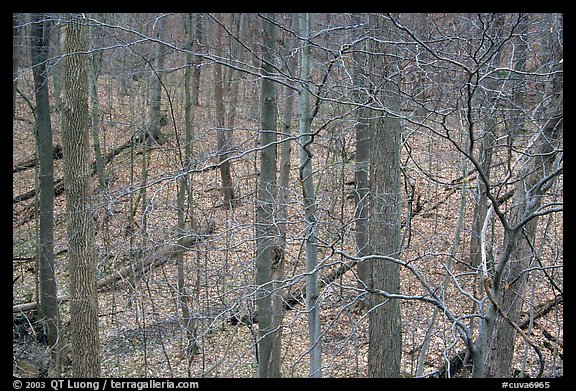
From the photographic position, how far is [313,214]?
505cm

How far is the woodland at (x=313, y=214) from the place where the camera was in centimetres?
437

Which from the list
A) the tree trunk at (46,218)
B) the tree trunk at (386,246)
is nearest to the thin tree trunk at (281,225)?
the tree trunk at (386,246)

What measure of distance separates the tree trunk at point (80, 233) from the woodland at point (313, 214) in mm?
22

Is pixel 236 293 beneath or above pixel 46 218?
beneath

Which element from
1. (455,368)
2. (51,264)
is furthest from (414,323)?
(51,264)

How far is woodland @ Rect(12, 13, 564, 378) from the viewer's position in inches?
172

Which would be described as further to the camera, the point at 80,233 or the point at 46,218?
the point at 46,218

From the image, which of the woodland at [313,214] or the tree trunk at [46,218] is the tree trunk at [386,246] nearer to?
the woodland at [313,214]

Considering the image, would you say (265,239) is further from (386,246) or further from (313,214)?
(313,214)

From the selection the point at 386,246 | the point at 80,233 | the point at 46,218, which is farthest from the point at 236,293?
the point at 46,218

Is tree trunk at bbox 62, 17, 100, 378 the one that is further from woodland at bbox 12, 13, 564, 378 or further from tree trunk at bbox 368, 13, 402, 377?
tree trunk at bbox 368, 13, 402, 377

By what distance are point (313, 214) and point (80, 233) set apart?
3.92 metres
